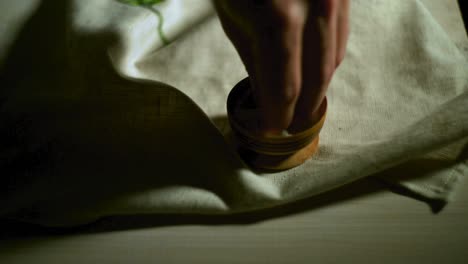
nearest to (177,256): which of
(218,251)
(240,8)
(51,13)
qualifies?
(218,251)

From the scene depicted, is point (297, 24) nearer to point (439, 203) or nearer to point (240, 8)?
point (240, 8)

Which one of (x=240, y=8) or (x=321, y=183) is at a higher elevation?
(x=240, y=8)

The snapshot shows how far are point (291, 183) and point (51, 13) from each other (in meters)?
0.29

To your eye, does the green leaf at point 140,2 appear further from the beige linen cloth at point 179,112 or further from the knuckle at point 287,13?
the knuckle at point 287,13

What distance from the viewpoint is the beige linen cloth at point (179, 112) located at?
343mm

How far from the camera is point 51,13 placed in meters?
0.47

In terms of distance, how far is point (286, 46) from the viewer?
10.2 inches

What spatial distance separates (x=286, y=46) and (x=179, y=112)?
16cm

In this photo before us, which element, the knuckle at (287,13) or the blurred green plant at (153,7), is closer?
the knuckle at (287,13)

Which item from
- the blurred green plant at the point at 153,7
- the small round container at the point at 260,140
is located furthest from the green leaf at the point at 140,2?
the small round container at the point at 260,140

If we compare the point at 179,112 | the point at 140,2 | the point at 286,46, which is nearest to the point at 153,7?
the point at 140,2

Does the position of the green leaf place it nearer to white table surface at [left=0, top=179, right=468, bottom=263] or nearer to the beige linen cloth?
the beige linen cloth

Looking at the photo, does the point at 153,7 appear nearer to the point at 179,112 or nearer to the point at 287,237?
the point at 179,112

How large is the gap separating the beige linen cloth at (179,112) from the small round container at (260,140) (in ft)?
0.03
